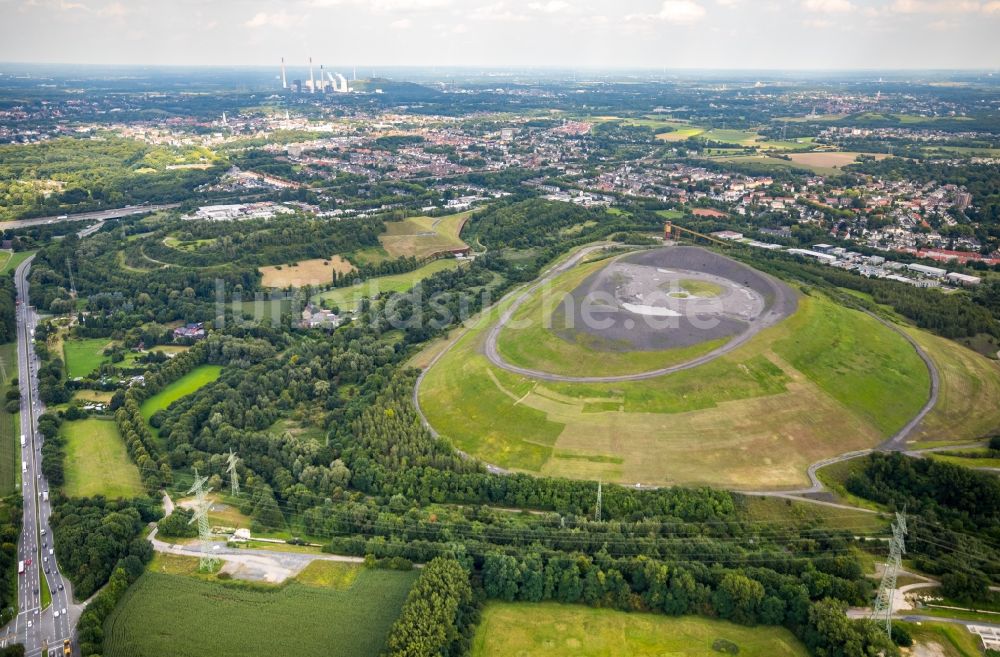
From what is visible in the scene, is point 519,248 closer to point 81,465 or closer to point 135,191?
point 81,465

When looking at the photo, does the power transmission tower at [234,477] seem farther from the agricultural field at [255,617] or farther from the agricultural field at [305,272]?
the agricultural field at [305,272]

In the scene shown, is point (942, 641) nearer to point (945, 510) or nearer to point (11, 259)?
point (945, 510)

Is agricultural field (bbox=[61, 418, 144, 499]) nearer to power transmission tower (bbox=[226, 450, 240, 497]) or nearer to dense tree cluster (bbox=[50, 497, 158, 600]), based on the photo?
dense tree cluster (bbox=[50, 497, 158, 600])

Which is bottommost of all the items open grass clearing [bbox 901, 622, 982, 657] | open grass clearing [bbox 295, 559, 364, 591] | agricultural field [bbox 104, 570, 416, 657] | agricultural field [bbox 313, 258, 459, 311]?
agricultural field [bbox 104, 570, 416, 657]

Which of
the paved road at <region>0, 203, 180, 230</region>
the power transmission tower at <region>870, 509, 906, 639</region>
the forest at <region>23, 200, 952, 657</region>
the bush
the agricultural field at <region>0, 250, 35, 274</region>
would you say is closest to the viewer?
the power transmission tower at <region>870, 509, 906, 639</region>

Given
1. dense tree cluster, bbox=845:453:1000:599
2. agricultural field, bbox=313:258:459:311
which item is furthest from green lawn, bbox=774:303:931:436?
agricultural field, bbox=313:258:459:311

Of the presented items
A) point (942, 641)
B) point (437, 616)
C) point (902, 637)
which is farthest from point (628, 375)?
point (437, 616)

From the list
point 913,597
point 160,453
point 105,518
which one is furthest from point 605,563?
point 160,453
